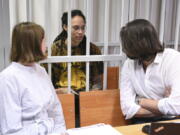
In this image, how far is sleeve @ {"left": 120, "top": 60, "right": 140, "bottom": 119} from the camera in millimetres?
1689

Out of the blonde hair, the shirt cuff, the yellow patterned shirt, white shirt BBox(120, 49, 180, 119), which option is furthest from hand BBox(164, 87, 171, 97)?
the blonde hair

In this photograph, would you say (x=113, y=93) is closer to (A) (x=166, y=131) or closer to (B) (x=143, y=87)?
(B) (x=143, y=87)

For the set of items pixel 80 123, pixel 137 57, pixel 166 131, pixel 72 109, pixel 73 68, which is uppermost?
pixel 137 57

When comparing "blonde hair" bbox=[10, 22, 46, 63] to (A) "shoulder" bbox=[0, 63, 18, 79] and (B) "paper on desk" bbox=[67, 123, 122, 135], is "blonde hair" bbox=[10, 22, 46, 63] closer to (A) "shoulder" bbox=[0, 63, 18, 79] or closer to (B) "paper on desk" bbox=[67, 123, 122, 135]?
(A) "shoulder" bbox=[0, 63, 18, 79]

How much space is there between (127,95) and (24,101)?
793 mm

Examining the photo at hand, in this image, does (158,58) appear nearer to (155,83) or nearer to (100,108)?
(155,83)

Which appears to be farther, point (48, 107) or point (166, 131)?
point (48, 107)

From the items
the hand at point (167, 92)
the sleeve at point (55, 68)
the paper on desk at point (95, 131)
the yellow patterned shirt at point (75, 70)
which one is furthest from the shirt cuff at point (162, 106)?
the sleeve at point (55, 68)

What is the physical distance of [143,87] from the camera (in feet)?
5.71

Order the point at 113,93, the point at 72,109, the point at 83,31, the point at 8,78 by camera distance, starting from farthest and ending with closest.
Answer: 1. the point at 83,31
2. the point at 113,93
3. the point at 72,109
4. the point at 8,78

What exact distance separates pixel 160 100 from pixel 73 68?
0.77 metres

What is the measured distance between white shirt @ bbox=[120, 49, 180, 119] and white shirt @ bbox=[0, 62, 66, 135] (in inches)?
23.8

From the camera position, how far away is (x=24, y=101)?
50.6 inches

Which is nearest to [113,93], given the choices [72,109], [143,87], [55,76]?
[143,87]
